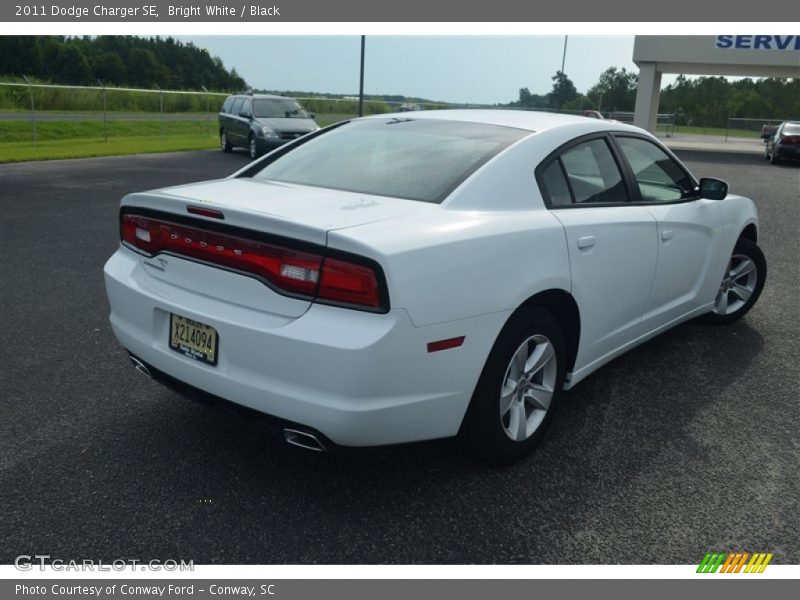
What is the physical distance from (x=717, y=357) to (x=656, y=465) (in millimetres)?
1757

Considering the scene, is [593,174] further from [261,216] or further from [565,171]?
[261,216]

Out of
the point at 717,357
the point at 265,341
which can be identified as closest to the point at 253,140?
the point at 717,357

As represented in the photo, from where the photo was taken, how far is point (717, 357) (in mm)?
4742

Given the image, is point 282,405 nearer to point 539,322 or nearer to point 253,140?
point 539,322

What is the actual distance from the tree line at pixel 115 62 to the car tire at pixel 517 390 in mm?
53681

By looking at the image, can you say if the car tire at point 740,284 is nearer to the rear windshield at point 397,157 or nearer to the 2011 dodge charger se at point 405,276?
the 2011 dodge charger se at point 405,276

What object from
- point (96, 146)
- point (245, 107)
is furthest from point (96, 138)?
point (245, 107)

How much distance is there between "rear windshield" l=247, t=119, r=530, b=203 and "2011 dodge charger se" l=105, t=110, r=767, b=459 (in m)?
0.01

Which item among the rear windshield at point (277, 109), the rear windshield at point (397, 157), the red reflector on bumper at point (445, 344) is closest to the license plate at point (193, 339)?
the red reflector on bumper at point (445, 344)

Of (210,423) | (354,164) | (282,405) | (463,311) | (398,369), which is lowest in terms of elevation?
(210,423)

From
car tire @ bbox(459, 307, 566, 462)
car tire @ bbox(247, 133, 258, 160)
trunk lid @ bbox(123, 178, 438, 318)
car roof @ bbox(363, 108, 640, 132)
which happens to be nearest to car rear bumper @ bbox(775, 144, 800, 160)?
car tire @ bbox(247, 133, 258, 160)

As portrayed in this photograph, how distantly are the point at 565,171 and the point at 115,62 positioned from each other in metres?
69.9

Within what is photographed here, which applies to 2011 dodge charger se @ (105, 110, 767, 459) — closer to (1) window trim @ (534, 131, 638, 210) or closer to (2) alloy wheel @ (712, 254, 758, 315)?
(1) window trim @ (534, 131, 638, 210)

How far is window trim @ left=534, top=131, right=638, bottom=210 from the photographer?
132 inches
